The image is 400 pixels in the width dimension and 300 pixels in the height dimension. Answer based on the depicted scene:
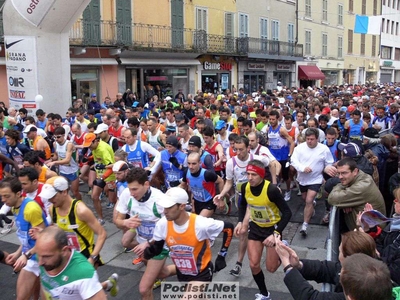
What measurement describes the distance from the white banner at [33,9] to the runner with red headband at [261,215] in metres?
8.42

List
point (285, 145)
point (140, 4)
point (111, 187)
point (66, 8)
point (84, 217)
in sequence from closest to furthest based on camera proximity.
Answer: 1. point (84, 217)
2. point (111, 187)
3. point (285, 145)
4. point (66, 8)
5. point (140, 4)

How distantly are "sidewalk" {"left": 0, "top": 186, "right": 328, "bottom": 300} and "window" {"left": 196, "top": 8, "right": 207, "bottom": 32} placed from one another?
1864cm

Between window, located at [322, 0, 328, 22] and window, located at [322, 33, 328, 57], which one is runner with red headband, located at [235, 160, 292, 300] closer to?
window, located at [322, 33, 328, 57]

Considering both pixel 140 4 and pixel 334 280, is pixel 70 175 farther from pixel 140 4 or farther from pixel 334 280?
pixel 140 4

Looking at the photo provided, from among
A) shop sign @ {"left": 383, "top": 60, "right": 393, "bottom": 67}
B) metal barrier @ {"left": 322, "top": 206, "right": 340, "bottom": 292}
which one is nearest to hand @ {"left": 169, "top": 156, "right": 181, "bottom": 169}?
metal barrier @ {"left": 322, "top": 206, "right": 340, "bottom": 292}

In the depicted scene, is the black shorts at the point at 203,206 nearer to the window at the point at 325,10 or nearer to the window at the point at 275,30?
the window at the point at 275,30

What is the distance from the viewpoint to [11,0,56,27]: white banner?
459 inches

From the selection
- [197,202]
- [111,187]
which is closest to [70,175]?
[111,187]

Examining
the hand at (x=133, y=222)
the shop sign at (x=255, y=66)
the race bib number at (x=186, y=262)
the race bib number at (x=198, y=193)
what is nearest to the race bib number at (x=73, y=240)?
the hand at (x=133, y=222)

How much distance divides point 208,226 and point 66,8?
9.09 m

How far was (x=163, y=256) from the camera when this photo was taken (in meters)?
4.91

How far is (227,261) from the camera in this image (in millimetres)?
6863

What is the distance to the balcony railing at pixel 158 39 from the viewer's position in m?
19.9

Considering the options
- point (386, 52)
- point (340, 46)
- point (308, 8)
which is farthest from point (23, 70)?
point (386, 52)
